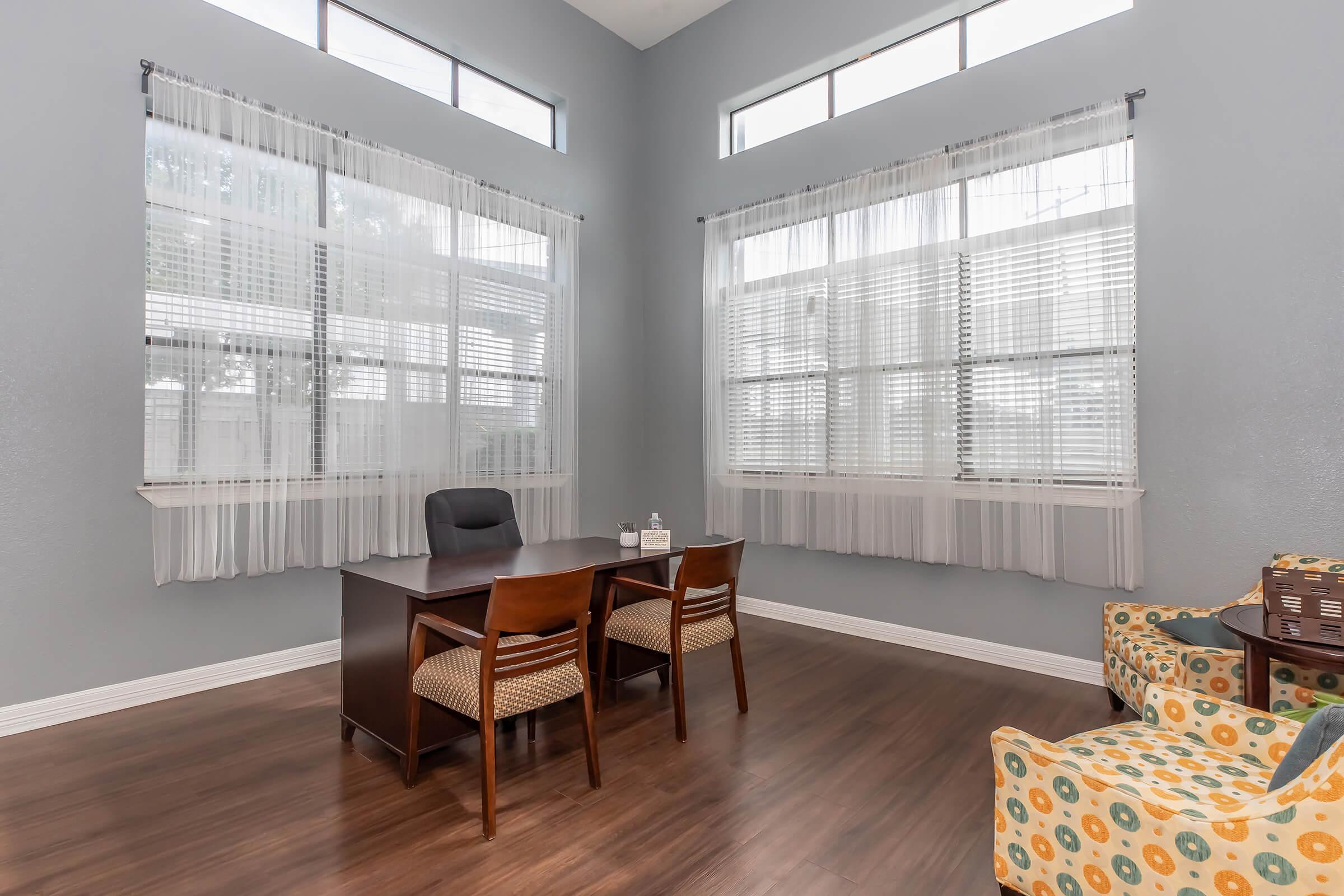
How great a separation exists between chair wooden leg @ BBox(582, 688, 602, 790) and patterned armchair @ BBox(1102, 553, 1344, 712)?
2.08m

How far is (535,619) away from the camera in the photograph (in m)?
2.22

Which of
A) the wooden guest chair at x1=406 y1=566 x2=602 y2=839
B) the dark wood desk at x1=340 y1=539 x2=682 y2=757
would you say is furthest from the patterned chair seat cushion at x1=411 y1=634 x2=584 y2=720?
the dark wood desk at x1=340 y1=539 x2=682 y2=757

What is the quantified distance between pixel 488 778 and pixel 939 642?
3.10 m

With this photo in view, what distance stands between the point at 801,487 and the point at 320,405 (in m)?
3.21

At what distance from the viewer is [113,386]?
3.17 m

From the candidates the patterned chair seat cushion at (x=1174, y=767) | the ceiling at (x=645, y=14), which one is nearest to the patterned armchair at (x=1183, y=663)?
the patterned chair seat cushion at (x=1174, y=767)

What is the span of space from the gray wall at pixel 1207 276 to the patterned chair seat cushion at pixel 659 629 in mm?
1876

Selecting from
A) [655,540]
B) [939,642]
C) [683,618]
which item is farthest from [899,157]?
[683,618]

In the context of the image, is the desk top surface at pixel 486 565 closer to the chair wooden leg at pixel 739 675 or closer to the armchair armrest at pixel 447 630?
the armchair armrest at pixel 447 630

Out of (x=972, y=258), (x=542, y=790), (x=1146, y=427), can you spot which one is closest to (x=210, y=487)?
(x=542, y=790)

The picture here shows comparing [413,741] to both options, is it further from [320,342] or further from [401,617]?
[320,342]

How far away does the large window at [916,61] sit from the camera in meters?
3.90

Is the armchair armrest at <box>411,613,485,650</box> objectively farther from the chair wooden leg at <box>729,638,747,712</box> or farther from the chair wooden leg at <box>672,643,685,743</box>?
the chair wooden leg at <box>729,638,747,712</box>

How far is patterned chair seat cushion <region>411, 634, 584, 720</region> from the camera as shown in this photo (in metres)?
2.18
